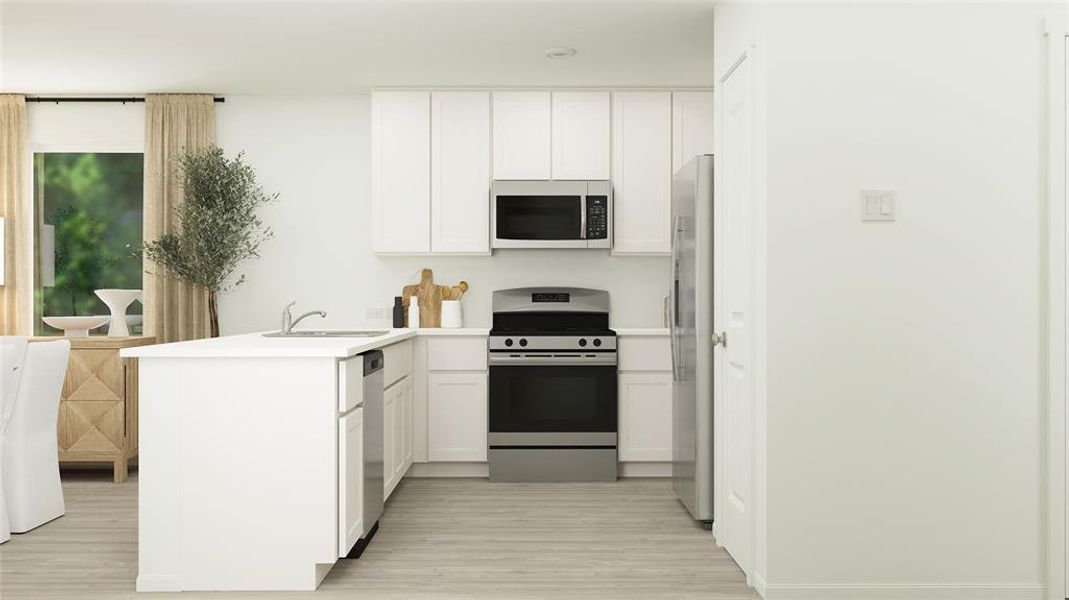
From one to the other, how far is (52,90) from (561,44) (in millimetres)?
3668

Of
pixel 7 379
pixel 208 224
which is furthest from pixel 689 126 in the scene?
pixel 7 379

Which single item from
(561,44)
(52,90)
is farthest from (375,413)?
(52,90)

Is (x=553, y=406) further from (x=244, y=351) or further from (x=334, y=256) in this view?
(x=244, y=351)

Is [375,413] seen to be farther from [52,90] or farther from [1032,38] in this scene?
[52,90]

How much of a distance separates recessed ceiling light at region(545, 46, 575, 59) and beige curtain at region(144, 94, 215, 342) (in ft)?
8.36

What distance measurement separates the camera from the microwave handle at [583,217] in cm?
510

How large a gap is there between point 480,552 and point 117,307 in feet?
10.7

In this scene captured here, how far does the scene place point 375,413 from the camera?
356 cm

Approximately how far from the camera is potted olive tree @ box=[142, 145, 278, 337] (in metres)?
5.00

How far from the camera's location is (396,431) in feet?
14.1

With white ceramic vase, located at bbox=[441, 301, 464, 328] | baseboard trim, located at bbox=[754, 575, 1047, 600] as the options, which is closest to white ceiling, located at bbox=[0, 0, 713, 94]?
white ceramic vase, located at bbox=[441, 301, 464, 328]

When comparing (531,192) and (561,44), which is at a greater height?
(561,44)

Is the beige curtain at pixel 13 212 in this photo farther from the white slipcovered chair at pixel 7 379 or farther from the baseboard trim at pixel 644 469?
the baseboard trim at pixel 644 469

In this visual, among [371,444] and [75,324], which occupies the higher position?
[75,324]
